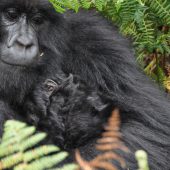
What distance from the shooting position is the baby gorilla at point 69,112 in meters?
3.41

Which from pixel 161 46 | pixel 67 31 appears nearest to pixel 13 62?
pixel 67 31

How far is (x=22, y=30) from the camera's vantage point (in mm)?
3596

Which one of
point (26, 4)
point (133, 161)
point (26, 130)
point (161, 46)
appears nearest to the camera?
point (26, 130)

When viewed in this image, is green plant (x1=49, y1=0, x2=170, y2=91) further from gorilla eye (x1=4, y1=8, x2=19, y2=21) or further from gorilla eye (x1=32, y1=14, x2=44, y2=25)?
gorilla eye (x1=4, y1=8, x2=19, y2=21)

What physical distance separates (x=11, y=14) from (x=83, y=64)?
0.68 meters

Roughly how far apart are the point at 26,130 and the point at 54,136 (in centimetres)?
194

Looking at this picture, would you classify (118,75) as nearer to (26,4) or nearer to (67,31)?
(67,31)

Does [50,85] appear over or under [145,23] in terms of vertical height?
under

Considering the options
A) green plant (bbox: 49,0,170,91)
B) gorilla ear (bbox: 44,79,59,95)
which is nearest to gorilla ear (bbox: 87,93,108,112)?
gorilla ear (bbox: 44,79,59,95)

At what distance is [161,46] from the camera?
14.6 ft

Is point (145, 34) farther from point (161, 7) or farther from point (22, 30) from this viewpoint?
point (22, 30)

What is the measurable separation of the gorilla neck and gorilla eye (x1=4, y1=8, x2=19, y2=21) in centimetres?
40

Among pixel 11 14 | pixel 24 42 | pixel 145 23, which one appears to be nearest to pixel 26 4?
pixel 11 14

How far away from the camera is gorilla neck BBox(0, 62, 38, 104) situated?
3.46 m
